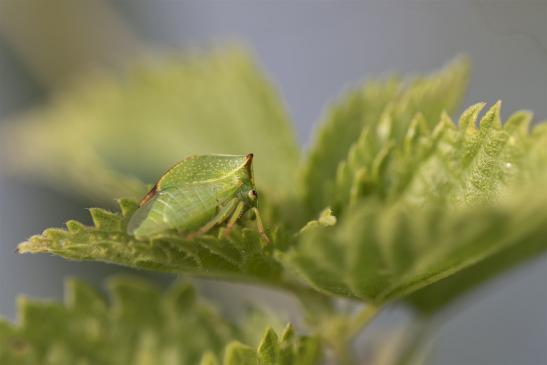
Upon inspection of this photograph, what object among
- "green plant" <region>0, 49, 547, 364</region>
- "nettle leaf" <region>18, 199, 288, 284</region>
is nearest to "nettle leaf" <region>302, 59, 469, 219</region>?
"green plant" <region>0, 49, 547, 364</region>

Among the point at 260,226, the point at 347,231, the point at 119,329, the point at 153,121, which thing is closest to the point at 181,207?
the point at 260,226

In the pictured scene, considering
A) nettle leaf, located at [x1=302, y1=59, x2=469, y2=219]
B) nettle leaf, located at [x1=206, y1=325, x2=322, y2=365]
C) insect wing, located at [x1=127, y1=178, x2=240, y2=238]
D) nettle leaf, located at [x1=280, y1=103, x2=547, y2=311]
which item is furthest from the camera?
nettle leaf, located at [x1=302, y1=59, x2=469, y2=219]

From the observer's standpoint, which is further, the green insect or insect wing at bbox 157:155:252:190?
insect wing at bbox 157:155:252:190

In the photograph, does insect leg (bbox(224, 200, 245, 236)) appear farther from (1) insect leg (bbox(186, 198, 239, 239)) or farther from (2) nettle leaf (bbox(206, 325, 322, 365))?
(2) nettle leaf (bbox(206, 325, 322, 365))

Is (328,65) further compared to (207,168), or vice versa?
(328,65)

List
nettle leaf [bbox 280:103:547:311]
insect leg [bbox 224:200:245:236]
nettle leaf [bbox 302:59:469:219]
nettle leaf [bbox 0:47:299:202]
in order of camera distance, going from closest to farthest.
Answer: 1. nettle leaf [bbox 280:103:547:311]
2. insect leg [bbox 224:200:245:236]
3. nettle leaf [bbox 302:59:469:219]
4. nettle leaf [bbox 0:47:299:202]

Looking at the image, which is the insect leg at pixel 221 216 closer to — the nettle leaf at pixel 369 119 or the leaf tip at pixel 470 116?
the nettle leaf at pixel 369 119

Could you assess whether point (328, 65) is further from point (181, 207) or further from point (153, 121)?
point (181, 207)

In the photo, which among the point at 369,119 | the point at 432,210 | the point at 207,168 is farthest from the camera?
the point at 369,119

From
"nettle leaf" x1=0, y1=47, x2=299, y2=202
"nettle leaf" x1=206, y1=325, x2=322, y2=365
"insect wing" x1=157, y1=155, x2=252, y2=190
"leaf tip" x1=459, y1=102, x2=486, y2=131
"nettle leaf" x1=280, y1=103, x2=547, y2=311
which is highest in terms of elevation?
"nettle leaf" x1=0, y1=47, x2=299, y2=202

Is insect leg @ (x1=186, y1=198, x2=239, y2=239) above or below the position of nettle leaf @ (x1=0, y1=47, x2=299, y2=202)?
below
